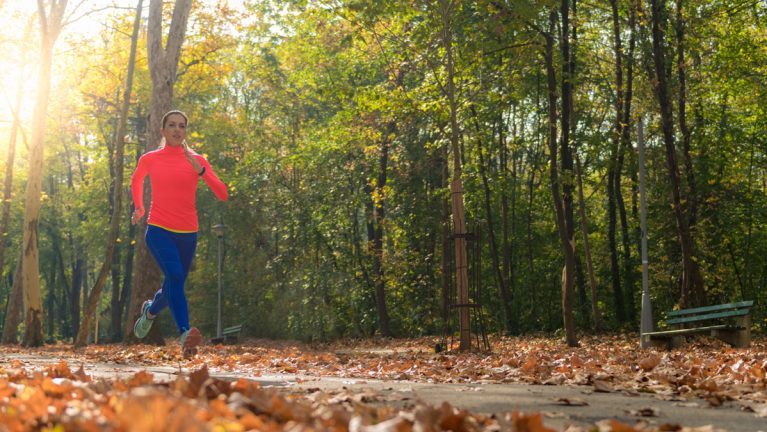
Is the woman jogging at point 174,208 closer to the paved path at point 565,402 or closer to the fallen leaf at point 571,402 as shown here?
the paved path at point 565,402

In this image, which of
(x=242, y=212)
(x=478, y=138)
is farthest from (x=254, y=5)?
(x=478, y=138)

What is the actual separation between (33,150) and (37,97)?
60.7 inches

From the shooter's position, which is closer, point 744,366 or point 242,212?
point 744,366

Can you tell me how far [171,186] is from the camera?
29.2 ft

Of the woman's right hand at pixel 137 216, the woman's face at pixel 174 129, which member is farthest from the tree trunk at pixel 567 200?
the woman's right hand at pixel 137 216

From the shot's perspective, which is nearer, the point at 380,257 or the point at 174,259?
the point at 174,259

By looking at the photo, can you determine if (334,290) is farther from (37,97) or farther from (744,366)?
(744,366)

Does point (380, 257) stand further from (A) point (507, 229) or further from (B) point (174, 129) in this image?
(B) point (174, 129)

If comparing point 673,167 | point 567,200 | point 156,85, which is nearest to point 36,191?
point 156,85

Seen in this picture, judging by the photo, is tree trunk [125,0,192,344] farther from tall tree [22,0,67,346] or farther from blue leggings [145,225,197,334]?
blue leggings [145,225,197,334]

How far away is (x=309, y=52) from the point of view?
30422 millimetres

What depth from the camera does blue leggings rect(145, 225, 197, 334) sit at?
8.85m

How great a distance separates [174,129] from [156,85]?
10.3m

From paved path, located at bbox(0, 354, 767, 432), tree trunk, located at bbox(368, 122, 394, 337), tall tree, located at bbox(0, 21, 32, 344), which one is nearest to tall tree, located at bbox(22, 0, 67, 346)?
tall tree, located at bbox(0, 21, 32, 344)
